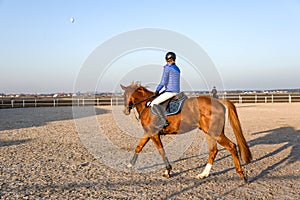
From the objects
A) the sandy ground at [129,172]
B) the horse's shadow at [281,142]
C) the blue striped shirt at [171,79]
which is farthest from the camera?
the horse's shadow at [281,142]

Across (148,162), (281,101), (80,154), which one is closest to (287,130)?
(148,162)

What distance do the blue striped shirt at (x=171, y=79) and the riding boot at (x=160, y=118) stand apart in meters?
0.48

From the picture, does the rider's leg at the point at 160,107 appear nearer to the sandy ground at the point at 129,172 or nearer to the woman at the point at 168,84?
the woman at the point at 168,84

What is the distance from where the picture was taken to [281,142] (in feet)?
34.7

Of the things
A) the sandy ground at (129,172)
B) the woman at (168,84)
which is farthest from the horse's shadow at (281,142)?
the woman at (168,84)

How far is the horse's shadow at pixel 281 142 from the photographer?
24.4 feet

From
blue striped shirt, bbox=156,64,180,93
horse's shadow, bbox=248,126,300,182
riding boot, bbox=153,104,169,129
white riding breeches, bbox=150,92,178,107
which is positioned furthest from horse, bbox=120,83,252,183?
horse's shadow, bbox=248,126,300,182

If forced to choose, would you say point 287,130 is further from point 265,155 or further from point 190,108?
point 190,108

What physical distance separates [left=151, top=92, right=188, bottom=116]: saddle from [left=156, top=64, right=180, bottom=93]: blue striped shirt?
0.66 ft

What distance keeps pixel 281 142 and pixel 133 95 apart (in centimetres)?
643

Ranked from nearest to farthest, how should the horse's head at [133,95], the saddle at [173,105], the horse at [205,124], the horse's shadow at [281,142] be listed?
the horse at [205,124] → the saddle at [173,105] → the horse's head at [133,95] → the horse's shadow at [281,142]

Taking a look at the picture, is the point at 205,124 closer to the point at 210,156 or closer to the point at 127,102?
the point at 210,156

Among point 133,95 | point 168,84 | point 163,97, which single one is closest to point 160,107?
point 163,97

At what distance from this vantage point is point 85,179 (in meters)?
6.08
